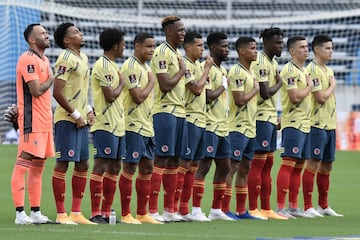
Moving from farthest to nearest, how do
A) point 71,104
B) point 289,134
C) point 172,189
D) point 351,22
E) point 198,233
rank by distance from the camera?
point 351,22
point 289,134
point 172,189
point 71,104
point 198,233

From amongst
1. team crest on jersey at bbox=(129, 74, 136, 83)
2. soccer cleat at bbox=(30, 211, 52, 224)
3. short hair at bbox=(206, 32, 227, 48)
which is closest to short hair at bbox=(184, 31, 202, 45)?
short hair at bbox=(206, 32, 227, 48)

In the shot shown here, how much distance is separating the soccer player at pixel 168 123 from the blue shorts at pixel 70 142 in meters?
1.05

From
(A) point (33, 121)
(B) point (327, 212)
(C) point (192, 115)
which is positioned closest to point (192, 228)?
(C) point (192, 115)

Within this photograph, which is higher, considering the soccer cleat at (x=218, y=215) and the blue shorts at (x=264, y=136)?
the blue shorts at (x=264, y=136)

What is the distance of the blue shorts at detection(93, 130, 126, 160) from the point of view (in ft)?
35.8

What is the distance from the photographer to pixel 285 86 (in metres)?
12.9

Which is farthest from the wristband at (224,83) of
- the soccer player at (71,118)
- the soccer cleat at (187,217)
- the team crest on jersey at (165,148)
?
the soccer player at (71,118)

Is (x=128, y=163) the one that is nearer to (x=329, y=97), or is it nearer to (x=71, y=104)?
(x=71, y=104)

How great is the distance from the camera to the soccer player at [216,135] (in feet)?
39.5

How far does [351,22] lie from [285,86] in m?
19.1

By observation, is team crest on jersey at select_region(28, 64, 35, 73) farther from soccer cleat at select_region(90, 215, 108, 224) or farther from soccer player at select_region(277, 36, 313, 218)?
soccer player at select_region(277, 36, 313, 218)

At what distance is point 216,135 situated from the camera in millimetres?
12094

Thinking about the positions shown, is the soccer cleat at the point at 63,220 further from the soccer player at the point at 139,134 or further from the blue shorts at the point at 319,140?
the blue shorts at the point at 319,140

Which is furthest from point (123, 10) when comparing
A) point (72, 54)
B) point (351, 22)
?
point (72, 54)
